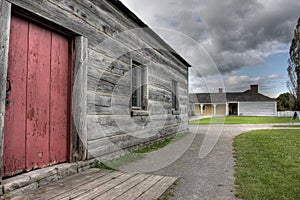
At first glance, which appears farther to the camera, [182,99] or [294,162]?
[182,99]

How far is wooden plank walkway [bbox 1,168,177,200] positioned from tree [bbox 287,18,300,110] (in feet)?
81.7

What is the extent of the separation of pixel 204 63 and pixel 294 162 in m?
5.47

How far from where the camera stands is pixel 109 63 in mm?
4344

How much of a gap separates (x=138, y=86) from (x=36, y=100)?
3302 millimetres

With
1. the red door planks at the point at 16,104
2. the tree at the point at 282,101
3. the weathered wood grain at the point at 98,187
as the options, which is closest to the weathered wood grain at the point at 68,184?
the weathered wood grain at the point at 98,187

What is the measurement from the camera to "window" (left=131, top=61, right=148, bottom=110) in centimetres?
566

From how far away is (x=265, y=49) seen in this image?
68.4 ft

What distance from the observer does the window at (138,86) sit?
18.6 feet

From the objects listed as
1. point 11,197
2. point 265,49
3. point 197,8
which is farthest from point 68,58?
point 265,49

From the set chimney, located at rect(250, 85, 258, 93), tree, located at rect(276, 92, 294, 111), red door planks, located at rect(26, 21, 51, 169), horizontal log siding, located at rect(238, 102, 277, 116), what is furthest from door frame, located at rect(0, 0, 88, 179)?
chimney, located at rect(250, 85, 258, 93)

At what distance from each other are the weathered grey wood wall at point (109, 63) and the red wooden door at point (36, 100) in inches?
11.6

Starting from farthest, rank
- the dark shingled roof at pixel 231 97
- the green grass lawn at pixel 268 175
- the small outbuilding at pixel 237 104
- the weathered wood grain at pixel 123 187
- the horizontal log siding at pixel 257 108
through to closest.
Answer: the dark shingled roof at pixel 231 97
the small outbuilding at pixel 237 104
the horizontal log siding at pixel 257 108
the green grass lawn at pixel 268 175
the weathered wood grain at pixel 123 187

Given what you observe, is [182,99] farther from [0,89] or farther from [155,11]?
[0,89]

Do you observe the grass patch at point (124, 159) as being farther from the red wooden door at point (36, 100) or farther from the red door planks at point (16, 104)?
the red door planks at point (16, 104)
